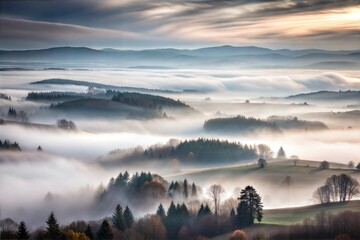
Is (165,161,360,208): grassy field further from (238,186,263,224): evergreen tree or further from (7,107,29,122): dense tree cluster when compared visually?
(7,107,29,122): dense tree cluster

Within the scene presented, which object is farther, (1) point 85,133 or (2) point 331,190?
(1) point 85,133

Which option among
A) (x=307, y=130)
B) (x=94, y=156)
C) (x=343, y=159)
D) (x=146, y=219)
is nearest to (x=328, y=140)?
(x=307, y=130)

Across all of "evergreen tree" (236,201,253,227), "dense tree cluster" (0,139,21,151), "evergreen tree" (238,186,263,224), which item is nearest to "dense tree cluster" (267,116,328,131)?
"dense tree cluster" (0,139,21,151)

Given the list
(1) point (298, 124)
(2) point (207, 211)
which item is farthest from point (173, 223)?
(1) point (298, 124)

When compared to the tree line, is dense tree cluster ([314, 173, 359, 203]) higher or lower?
higher

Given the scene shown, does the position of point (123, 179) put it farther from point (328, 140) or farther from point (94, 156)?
point (328, 140)

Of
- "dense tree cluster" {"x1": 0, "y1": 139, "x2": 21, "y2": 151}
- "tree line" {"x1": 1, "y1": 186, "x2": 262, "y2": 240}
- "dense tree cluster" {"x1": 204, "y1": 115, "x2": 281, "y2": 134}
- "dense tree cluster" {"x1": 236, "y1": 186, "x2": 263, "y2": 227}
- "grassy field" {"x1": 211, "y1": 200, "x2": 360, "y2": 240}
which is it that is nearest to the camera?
"tree line" {"x1": 1, "y1": 186, "x2": 262, "y2": 240}
